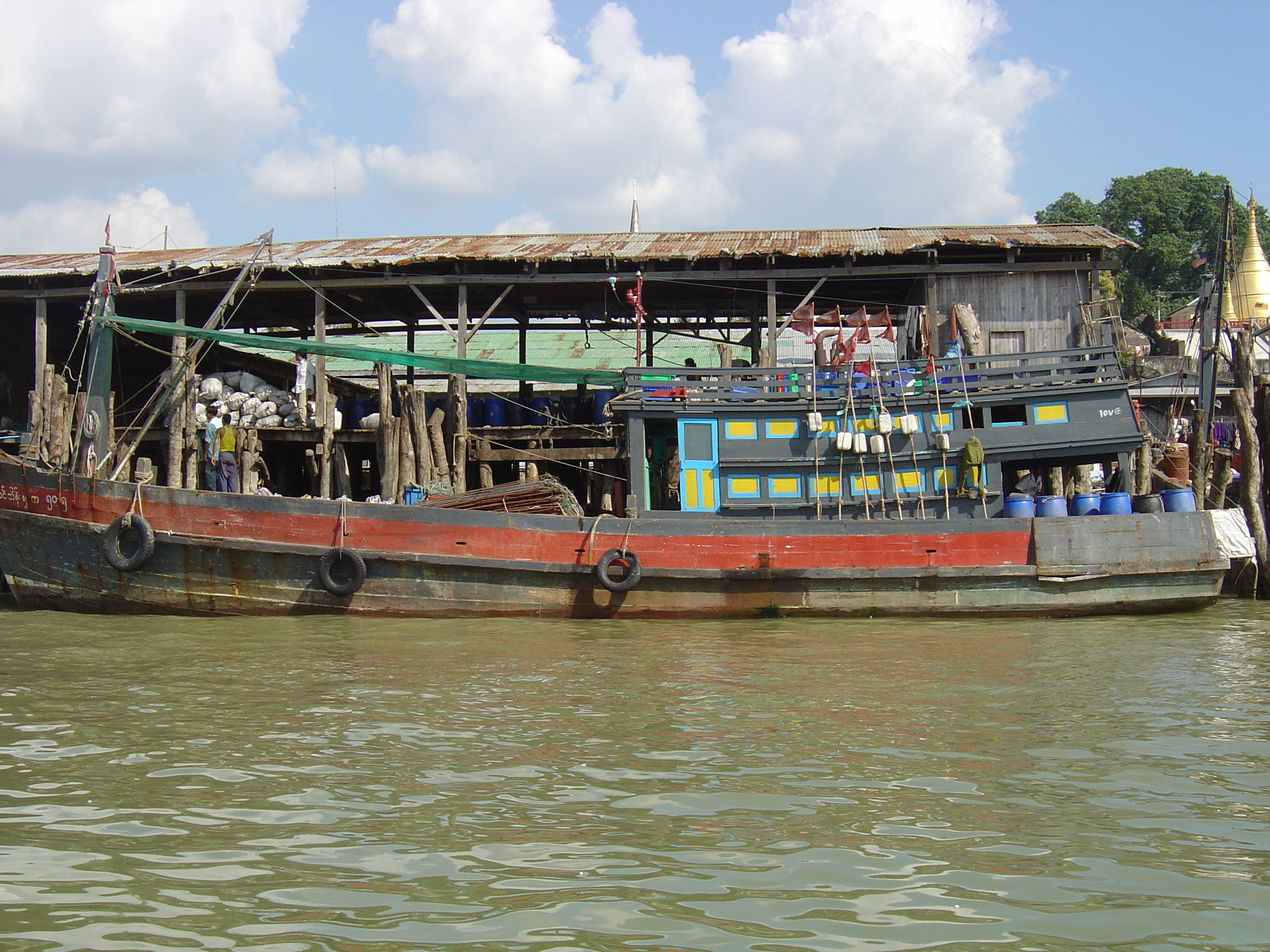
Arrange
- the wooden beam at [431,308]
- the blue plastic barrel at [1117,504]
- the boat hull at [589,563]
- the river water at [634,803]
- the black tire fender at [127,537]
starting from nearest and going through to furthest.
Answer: the river water at [634,803], the black tire fender at [127,537], the boat hull at [589,563], the blue plastic barrel at [1117,504], the wooden beam at [431,308]

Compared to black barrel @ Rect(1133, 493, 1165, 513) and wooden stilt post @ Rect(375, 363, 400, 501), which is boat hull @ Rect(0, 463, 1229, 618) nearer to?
black barrel @ Rect(1133, 493, 1165, 513)

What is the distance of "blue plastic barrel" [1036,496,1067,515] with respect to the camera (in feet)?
43.9

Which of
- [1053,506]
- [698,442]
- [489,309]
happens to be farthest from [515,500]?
[1053,506]

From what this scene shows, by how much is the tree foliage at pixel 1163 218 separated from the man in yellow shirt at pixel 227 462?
154 ft

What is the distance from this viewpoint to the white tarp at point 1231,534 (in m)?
13.4

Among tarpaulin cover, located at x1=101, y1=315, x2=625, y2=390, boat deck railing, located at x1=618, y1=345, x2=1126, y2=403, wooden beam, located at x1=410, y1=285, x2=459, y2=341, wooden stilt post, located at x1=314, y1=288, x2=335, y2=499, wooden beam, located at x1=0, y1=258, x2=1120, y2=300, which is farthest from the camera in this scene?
wooden beam, located at x1=410, y1=285, x2=459, y2=341

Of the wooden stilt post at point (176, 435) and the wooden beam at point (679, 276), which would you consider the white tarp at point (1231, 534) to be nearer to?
the wooden beam at point (679, 276)

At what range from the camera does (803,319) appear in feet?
56.1

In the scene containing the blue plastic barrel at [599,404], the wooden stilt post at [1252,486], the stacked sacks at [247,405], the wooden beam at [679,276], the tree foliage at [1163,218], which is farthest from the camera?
the tree foliage at [1163,218]

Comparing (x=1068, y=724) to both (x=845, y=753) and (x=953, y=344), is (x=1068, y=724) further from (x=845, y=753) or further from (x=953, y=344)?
(x=953, y=344)

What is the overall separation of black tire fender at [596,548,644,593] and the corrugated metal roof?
6837mm

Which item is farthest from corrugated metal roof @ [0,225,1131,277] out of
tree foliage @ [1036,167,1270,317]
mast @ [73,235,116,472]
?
tree foliage @ [1036,167,1270,317]

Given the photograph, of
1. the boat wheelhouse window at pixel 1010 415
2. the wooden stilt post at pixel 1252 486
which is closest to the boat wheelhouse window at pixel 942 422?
the boat wheelhouse window at pixel 1010 415

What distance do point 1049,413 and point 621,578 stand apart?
20.6 feet
